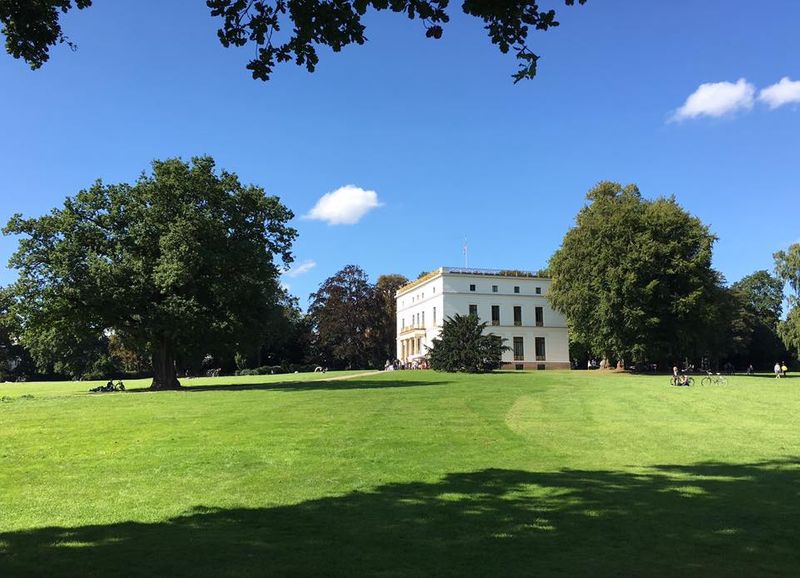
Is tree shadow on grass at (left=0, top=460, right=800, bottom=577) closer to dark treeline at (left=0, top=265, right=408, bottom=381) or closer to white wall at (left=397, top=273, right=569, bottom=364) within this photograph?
white wall at (left=397, top=273, right=569, bottom=364)

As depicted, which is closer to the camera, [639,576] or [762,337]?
[639,576]

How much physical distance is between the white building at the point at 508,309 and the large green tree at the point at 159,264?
143ft

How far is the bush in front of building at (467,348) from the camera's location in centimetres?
5581

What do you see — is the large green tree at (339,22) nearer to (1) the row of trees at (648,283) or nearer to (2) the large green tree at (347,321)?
(1) the row of trees at (648,283)

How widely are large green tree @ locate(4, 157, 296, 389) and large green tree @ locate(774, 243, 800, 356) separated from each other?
162 feet

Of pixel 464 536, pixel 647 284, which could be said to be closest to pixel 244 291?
pixel 464 536

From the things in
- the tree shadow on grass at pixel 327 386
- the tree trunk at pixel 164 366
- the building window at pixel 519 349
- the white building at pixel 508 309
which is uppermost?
the white building at pixel 508 309

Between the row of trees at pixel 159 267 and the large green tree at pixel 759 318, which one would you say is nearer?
the row of trees at pixel 159 267

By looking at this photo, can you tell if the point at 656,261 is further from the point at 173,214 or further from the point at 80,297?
the point at 80,297

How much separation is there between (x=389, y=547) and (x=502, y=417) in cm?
1394

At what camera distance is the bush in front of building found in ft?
183

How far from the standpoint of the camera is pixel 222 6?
666 cm

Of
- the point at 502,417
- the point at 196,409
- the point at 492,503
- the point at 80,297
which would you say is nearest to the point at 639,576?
the point at 492,503

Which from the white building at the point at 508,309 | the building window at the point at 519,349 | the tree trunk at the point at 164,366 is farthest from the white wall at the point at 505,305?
the tree trunk at the point at 164,366
